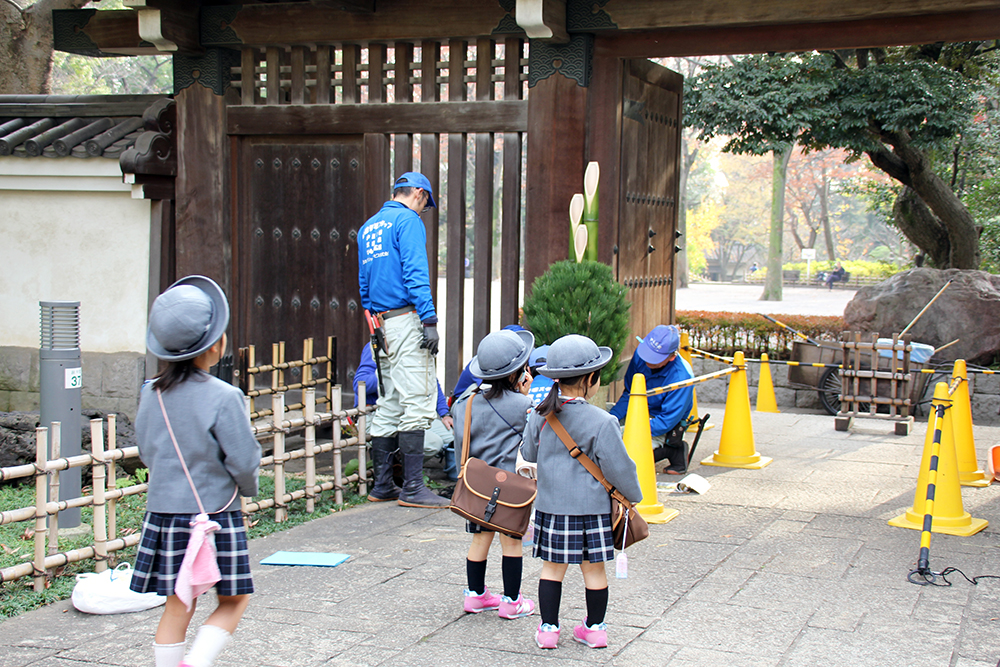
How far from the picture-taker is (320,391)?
8297 millimetres

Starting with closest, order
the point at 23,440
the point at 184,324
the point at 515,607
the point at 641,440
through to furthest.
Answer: the point at 184,324
the point at 515,607
the point at 641,440
the point at 23,440

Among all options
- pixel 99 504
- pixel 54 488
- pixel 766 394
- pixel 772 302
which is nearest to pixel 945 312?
pixel 766 394

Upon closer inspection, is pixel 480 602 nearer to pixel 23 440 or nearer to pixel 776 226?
pixel 23 440

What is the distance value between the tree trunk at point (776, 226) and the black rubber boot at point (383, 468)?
21.2 meters

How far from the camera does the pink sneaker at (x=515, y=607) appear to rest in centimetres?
427

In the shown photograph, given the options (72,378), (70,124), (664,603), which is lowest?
(664,603)

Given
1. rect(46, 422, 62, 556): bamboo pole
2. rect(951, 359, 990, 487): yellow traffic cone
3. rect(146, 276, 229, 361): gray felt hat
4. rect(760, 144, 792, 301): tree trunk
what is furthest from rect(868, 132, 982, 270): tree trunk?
rect(146, 276, 229, 361): gray felt hat

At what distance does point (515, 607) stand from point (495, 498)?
54cm

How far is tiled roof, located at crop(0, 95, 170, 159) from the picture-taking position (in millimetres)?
8336

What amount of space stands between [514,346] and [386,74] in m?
4.61

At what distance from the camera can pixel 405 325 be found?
20.9 feet

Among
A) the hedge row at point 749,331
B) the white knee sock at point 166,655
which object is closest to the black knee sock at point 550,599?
the white knee sock at point 166,655

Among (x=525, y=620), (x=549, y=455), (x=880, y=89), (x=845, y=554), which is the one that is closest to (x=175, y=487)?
(x=549, y=455)

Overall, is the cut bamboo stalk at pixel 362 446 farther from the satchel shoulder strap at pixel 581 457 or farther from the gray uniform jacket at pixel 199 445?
the gray uniform jacket at pixel 199 445
